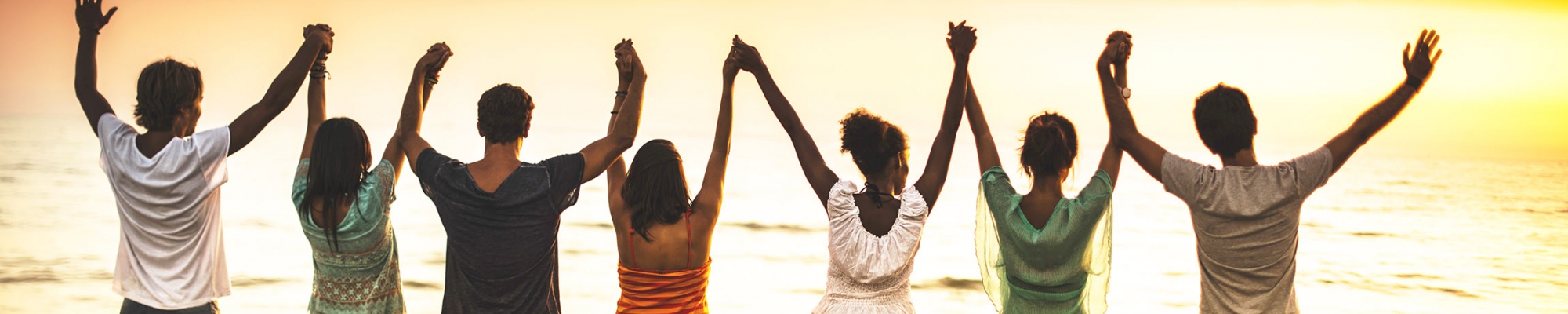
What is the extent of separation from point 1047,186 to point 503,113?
5.07ft

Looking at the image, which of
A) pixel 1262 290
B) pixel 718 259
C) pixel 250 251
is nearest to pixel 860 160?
pixel 1262 290

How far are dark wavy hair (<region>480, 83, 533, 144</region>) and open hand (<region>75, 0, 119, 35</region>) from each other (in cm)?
121

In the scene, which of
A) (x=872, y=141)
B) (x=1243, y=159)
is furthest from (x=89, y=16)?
(x=1243, y=159)

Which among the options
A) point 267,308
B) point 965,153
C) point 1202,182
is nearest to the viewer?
point 1202,182

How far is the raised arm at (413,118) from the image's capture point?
11.4 feet

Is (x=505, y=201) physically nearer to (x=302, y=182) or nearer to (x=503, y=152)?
(x=503, y=152)

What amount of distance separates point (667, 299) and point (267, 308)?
4.30m

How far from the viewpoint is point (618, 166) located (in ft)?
12.3

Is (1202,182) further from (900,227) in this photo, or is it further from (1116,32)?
(900,227)

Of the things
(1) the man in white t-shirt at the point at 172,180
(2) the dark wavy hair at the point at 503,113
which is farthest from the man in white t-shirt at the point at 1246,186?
(1) the man in white t-shirt at the point at 172,180

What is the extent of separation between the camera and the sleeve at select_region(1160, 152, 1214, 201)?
323 centimetres

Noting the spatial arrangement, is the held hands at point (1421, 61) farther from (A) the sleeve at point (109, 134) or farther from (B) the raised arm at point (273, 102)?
(A) the sleeve at point (109, 134)

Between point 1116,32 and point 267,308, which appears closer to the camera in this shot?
point 1116,32

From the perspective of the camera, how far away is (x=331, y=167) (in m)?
3.32
